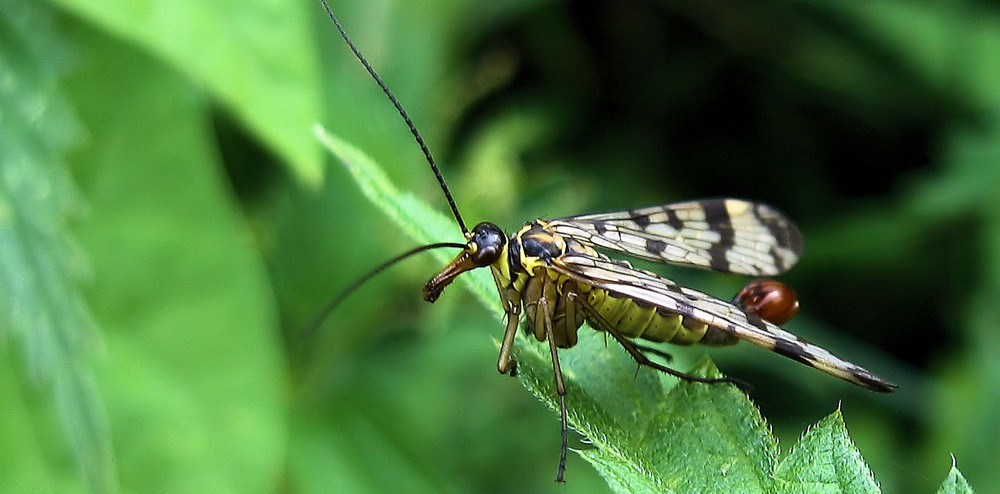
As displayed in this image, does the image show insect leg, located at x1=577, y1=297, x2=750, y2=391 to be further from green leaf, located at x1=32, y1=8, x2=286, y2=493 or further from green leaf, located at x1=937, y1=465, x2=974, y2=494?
green leaf, located at x1=32, y1=8, x2=286, y2=493

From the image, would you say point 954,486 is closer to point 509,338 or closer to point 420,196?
point 509,338

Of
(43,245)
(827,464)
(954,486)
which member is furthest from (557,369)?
(43,245)

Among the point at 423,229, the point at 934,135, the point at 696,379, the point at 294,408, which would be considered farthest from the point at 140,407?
the point at 934,135

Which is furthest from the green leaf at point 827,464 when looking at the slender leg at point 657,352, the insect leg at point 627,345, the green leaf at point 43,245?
the green leaf at point 43,245

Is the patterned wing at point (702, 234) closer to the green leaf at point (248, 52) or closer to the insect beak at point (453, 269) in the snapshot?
the insect beak at point (453, 269)

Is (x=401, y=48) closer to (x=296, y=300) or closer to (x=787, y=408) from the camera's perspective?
(x=296, y=300)

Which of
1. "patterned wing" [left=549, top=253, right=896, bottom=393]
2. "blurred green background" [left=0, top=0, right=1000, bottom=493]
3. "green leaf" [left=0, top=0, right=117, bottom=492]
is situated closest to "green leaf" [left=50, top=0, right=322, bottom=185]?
"blurred green background" [left=0, top=0, right=1000, bottom=493]
